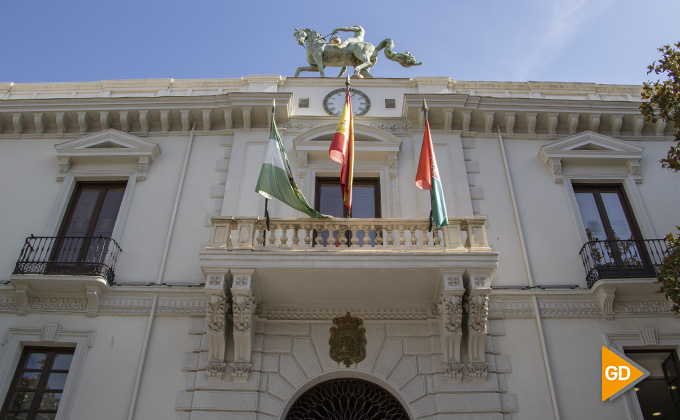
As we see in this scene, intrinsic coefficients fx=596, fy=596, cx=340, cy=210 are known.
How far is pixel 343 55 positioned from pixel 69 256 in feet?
25.5

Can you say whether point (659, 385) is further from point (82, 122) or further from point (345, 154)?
point (82, 122)

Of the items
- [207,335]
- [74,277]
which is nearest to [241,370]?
[207,335]

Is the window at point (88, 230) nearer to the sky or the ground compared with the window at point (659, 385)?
nearer to the sky

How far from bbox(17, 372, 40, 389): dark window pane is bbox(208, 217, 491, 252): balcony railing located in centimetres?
363

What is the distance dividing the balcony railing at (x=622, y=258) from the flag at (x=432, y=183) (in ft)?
9.52

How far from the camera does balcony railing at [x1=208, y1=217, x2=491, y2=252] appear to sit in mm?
9828

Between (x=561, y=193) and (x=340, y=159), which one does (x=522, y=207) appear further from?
(x=340, y=159)

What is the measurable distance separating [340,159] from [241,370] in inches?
156

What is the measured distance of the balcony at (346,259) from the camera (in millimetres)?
9484

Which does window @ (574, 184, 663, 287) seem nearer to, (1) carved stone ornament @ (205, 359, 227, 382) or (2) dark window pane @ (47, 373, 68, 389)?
(1) carved stone ornament @ (205, 359, 227, 382)

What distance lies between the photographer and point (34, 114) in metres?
13.2

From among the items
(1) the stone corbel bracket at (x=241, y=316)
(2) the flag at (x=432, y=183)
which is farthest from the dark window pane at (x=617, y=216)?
(1) the stone corbel bracket at (x=241, y=316)

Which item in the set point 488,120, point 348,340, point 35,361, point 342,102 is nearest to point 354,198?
point 342,102

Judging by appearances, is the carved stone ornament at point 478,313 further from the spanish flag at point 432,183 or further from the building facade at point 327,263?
the spanish flag at point 432,183
